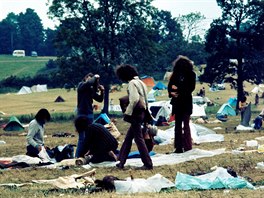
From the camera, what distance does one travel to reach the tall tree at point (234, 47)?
47.8 m

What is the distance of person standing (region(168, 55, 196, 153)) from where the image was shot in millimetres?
12641

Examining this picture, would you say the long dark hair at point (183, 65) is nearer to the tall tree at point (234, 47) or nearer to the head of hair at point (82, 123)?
the head of hair at point (82, 123)

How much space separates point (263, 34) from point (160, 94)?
19914 millimetres

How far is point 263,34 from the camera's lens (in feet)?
156

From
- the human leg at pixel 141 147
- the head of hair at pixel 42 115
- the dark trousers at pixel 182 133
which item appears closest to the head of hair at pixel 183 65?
the dark trousers at pixel 182 133

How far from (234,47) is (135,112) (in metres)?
37.7

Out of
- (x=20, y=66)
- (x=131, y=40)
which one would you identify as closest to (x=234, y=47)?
(x=131, y=40)

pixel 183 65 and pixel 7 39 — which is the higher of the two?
pixel 7 39

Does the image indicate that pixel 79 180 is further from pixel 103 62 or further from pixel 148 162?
pixel 103 62

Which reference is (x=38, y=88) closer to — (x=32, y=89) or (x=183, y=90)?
(x=32, y=89)

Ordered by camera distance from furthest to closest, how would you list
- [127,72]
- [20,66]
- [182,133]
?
[20,66], [182,133], [127,72]

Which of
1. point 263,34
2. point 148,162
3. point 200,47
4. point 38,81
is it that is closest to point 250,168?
point 148,162

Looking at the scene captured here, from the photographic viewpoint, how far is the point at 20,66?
9938cm

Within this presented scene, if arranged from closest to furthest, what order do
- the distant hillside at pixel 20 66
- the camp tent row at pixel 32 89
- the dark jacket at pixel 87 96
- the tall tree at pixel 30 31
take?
1. the dark jacket at pixel 87 96
2. the camp tent row at pixel 32 89
3. the distant hillside at pixel 20 66
4. the tall tree at pixel 30 31
